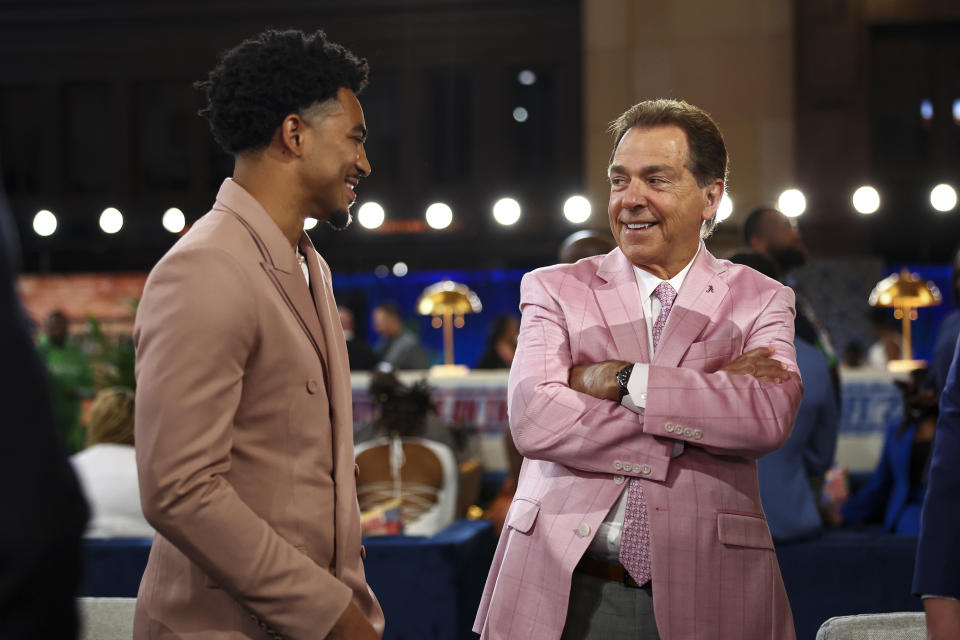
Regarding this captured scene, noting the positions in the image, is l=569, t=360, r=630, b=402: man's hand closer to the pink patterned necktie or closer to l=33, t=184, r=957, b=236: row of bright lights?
the pink patterned necktie

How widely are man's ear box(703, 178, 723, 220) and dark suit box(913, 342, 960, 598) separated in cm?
64

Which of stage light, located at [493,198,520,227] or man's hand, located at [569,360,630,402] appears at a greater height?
stage light, located at [493,198,520,227]

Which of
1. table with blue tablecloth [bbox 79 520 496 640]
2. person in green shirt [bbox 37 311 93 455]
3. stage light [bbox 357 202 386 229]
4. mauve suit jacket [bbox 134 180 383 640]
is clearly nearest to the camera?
mauve suit jacket [bbox 134 180 383 640]

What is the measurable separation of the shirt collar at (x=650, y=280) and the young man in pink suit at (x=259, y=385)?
1.98ft

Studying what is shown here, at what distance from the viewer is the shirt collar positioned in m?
1.97

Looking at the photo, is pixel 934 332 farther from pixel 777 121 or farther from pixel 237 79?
pixel 237 79

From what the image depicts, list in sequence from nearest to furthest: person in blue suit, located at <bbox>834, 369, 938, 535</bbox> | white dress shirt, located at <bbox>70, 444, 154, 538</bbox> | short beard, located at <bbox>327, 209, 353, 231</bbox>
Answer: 1. short beard, located at <bbox>327, 209, 353, 231</bbox>
2. white dress shirt, located at <bbox>70, 444, 154, 538</bbox>
3. person in blue suit, located at <bbox>834, 369, 938, 535</bbox>

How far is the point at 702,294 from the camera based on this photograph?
6.31ft

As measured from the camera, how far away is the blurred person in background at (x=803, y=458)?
3.10m

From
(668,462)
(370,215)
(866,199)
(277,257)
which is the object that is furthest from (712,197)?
(370,215)

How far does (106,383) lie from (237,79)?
16.9ft

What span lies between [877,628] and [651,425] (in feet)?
1.72

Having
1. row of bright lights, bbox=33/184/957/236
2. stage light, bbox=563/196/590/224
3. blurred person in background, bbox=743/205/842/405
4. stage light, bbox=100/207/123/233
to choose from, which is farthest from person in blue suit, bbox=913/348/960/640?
stage light, bbox=100/207/123/233

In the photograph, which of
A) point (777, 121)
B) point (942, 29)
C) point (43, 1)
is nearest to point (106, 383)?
point (777, 121)
